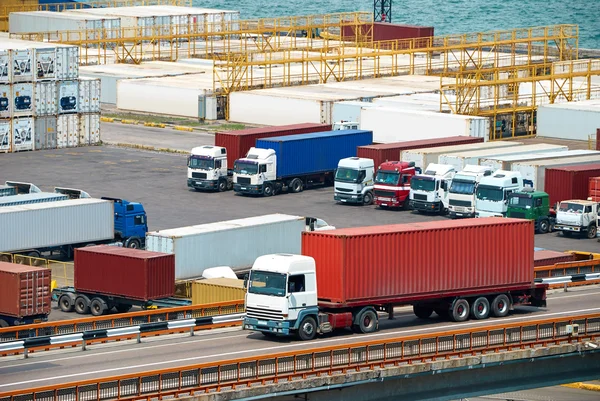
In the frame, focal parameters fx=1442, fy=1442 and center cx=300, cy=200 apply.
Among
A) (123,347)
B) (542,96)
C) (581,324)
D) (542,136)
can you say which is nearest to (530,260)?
(581,324)

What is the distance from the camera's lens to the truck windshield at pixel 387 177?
251ft

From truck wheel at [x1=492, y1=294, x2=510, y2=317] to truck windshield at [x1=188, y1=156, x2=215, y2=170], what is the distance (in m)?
36.4

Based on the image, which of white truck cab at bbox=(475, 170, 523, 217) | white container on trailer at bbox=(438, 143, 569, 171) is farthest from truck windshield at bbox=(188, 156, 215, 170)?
white truck cab at bbox=(475, 170, 523, 217)

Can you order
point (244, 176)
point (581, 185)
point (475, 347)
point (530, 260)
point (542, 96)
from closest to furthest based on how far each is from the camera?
point (475, 347)
point (530, 260)
point (581, 185)
point (244, 176)
point (542, 96)

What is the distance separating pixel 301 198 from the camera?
262 ft

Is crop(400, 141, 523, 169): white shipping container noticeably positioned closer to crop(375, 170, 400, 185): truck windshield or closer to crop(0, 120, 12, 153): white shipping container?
crop(375, 170, 400, 185): truck windshield

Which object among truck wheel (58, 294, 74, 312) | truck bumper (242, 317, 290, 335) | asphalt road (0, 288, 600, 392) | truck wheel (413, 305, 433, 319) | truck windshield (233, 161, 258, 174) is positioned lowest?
truck wheel (58, 294, 74, 312)

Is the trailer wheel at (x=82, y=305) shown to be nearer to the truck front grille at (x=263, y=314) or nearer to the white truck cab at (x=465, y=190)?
the truck front grille at (x=263, y=314)

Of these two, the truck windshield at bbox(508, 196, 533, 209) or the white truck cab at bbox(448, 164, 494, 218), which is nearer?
the truck windshield at bbox(508, 196, 533, 209)

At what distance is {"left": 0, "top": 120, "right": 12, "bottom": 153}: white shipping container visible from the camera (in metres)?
94.0

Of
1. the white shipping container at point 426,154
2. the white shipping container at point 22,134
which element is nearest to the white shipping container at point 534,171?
the white shipping container at point 426,154

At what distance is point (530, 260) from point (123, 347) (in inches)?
546

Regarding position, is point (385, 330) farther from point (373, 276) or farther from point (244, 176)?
point (244, 176)

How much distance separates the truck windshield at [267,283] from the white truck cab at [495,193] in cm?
3076
